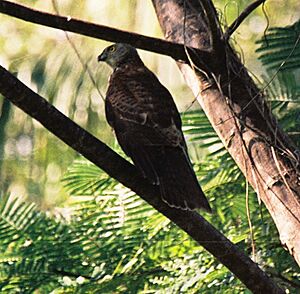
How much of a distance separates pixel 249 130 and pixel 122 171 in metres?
0.30

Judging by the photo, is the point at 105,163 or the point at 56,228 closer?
the point at 105,163

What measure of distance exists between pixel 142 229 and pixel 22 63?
835mm

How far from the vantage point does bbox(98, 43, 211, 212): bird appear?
2217mm

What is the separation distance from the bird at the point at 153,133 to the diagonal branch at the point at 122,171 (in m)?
0.11

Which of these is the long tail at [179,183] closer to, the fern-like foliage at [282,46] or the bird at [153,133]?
the bird at [153,133]

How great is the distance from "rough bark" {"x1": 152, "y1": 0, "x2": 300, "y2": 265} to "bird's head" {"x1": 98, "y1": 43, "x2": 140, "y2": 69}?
74 centimetres

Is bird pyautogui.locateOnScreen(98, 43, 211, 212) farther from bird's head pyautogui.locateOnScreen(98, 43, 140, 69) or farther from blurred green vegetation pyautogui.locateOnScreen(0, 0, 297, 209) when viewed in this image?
blurred green vegetation pyautogui.locateOnScreen(0, 0, 297, 209)

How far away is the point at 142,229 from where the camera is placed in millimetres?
2771

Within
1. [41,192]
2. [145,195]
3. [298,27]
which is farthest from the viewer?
[41,192]

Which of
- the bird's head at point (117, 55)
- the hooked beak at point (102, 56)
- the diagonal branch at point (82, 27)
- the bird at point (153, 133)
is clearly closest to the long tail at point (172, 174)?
the bird at point (153, 133)

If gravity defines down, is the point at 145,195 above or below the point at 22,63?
below

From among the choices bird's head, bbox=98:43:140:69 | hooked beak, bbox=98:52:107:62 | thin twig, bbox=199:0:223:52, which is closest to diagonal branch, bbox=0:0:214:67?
thin twig, bbox=199:0:223:52

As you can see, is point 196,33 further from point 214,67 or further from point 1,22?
point 1,22

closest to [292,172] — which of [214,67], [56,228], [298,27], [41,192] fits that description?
[214,67]
